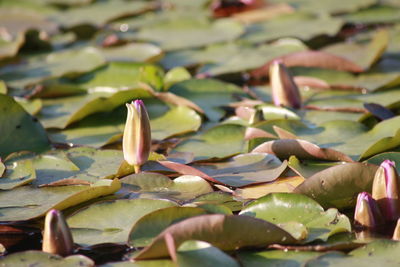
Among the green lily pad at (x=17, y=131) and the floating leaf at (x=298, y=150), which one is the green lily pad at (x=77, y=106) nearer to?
the green lily pad at (x=17, y=131)

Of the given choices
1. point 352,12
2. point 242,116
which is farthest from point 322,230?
point 352,12

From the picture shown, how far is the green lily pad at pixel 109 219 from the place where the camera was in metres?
1.82

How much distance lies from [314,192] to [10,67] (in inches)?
91.2

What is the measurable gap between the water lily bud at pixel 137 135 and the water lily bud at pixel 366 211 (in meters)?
0.66

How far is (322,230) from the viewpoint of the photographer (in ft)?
5.81

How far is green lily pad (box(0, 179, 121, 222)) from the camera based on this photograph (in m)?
1.94

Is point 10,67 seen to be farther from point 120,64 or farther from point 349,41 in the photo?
point 349,41

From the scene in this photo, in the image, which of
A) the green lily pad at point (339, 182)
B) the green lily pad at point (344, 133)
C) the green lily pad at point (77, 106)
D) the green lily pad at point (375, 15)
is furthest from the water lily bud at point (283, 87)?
the green lily pad at point (375, 15)

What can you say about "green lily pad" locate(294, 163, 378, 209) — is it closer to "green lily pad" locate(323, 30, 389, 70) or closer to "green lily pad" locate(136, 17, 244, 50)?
"green lily pad" locate(323, 30, 389, 70)

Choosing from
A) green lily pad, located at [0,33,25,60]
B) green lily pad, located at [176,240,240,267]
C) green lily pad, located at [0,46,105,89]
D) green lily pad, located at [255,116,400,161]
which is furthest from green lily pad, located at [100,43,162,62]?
green lily pad, located at [176,240,240,267]

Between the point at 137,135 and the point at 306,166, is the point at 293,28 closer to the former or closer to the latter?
the point at 306,166

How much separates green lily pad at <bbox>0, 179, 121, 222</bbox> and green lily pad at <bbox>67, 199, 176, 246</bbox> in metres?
0.06

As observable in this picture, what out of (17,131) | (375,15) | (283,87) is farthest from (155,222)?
(375,15)

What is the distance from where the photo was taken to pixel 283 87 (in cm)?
280
